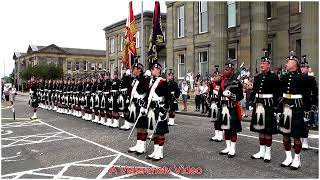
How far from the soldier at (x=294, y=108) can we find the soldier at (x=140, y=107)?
3119mm

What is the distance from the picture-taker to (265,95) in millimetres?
7883

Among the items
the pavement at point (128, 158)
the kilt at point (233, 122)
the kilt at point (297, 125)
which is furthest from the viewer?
the kilt at point (233, 122)

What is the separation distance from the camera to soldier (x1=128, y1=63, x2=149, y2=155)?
336 inches

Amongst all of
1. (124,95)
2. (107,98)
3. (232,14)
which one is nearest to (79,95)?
(107,98)

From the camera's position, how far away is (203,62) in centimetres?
3023

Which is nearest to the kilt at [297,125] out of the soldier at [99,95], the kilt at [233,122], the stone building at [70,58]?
the kilt at [233,122]

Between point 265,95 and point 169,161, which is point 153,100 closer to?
point 169,161

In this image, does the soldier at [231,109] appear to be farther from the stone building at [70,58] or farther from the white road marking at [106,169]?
the stone building at [70,58]

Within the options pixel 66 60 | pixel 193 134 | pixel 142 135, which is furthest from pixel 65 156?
pixel 66 60

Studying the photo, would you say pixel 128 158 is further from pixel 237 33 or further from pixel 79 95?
pixel 237 33

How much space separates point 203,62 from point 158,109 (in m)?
22.4

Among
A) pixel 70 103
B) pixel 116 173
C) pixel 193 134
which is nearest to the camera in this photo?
pixel 116 173

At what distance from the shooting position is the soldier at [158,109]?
26.7ft

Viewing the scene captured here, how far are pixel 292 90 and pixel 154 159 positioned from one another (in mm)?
3330
